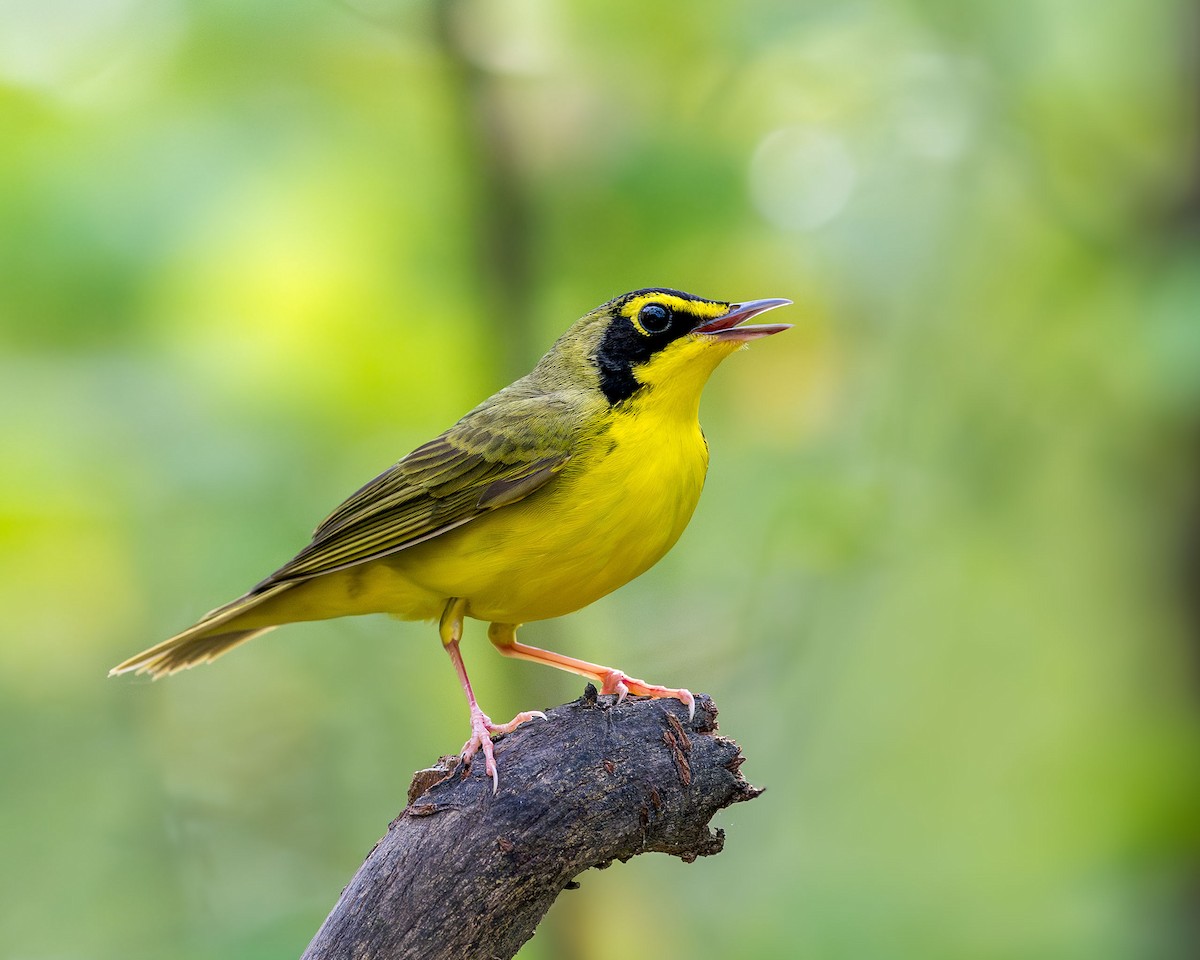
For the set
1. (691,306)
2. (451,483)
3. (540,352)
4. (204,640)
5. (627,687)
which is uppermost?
(540,352)

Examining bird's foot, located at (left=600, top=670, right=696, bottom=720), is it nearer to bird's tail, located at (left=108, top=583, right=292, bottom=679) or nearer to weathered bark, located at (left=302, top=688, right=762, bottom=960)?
weathered bark, located at (left=302, top=688, right=762, bottom=960)

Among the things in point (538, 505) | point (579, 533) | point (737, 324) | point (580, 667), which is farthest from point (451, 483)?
point (737, 324)

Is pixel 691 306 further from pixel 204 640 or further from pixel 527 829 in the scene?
pixel 204 640

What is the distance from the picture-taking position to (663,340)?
5434 millimetres

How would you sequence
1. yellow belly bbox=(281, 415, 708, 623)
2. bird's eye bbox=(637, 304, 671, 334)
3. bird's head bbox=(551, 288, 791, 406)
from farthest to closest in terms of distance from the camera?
bird's eye bbox=(637, 304, 671, 334) → bird's head bbox=(551, 288, 791, 406) → yellow belly bbox=(281, 415, 708, 623)

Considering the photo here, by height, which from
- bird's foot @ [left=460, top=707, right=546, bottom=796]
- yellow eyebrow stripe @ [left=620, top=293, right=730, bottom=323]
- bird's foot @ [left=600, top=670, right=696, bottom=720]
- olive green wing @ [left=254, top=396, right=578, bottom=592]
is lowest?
bird's foot @ [left=460, top=707, right=546, bottom=796]

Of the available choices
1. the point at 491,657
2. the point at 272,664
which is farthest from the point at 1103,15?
the point at 272,664

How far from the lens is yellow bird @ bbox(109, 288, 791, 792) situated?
16.4ft

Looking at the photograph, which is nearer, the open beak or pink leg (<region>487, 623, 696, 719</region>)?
pink leg (<region>487, 623, 696, 719</region>)

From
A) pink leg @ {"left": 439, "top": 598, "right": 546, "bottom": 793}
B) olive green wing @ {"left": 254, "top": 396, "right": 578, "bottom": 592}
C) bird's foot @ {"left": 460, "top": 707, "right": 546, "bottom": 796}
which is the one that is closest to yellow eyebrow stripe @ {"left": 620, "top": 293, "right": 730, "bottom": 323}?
olive green wing @ {"left": 254, "top": 396, "right": 578, "bottom": 592}

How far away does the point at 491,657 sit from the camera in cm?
701

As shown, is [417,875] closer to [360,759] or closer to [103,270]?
[103,270]

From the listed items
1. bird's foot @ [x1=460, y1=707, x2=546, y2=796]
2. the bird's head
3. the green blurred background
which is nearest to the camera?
bird's foot @ [x1=460, y1=707, x2=546, y2=796]

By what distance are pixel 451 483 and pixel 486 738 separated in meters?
1.33
